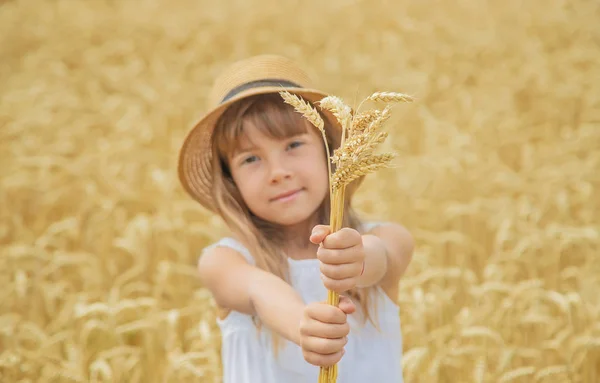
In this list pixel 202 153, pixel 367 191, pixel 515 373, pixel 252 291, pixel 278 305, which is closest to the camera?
pixel 278 305

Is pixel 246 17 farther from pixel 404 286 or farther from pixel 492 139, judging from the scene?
pixel 404 286

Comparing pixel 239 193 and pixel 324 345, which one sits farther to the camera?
pixel 239 193

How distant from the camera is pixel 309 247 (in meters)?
2.06

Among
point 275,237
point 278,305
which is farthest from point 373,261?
point 275,237

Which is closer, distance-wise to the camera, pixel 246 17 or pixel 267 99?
pixel 267 99

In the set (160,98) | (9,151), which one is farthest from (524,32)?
(9,151)

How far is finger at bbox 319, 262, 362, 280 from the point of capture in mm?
1378

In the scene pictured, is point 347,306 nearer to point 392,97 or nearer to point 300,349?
point 392,97

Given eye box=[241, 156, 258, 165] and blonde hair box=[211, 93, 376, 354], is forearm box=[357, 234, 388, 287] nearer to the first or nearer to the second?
blonde hair box=[211, 93, 376, 354]

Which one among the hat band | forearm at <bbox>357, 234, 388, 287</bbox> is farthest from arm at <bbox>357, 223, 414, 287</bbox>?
the hat band

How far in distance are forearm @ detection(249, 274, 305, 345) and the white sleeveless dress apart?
165 mm

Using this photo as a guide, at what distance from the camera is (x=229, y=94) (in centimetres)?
203

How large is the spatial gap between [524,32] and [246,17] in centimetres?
340

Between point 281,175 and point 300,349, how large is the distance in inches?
17.1
